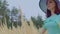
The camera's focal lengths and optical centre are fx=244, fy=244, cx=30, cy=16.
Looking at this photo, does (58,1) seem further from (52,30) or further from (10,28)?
(10,28)

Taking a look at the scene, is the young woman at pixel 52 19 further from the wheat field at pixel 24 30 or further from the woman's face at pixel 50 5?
the wheat field at pixel 24 30

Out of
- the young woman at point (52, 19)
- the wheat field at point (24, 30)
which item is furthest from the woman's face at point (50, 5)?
the wheat field at point (24, 30)

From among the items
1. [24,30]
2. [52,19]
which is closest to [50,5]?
[52,19]

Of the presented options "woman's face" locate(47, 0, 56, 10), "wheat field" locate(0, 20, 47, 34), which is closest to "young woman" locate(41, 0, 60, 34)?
"woman's face" locate(47, 0, 56, 10)

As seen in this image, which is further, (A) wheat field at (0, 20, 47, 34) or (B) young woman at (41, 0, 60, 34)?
(A) wheat field at (0, 20, 47, 34)

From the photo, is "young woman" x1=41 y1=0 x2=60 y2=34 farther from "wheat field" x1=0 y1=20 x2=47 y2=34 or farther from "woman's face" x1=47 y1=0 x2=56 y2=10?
Answer: "wheat field" x1=0 y1=20 x2=47 y2=34

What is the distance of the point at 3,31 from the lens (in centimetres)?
272

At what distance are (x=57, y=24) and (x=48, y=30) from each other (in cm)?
10

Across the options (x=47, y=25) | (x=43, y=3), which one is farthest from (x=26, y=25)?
(x=47, y=25)

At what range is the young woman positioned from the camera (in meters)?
2.03

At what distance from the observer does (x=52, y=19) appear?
2.08 m

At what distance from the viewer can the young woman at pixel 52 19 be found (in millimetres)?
2033

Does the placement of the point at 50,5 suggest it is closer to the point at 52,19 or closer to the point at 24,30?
the point at 52,19

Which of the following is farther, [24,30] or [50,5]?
[24,30]
